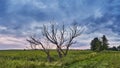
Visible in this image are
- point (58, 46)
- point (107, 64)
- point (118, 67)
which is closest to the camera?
point (118, 67)

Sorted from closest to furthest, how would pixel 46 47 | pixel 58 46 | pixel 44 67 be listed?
pixel 44 67 → pixel 58 46 → pixel 46 47

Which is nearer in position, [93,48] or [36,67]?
[36,67]

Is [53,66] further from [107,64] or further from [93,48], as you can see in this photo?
[93,48]

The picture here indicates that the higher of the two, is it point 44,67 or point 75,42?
point 75,42

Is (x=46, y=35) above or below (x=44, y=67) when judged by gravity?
above

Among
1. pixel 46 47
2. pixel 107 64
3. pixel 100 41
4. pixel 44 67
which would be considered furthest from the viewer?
pixel 100 41

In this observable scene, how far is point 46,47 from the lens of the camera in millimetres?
73500

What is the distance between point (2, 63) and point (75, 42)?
4953 cm

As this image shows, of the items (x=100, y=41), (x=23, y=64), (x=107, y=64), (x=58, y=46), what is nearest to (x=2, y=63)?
(x=23, y=64)

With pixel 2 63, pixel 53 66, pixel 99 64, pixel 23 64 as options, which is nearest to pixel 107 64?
pixel 99 64

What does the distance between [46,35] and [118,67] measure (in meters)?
52.6

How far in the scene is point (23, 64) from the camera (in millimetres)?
20672

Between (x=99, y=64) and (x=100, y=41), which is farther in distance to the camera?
(x=100, y=41)

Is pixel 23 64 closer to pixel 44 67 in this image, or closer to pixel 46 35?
pixel 44 67
